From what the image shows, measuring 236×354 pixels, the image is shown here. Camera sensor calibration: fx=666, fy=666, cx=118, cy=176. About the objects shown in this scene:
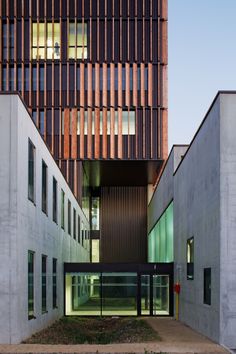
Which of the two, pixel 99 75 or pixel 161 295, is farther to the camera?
pixel 99 75

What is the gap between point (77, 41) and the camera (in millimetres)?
48375

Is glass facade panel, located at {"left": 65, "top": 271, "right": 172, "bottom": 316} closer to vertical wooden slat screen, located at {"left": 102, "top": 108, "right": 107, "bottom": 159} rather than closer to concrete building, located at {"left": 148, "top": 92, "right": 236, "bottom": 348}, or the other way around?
concrete building, located at {"left": 148, "top": 92, "right": 236, "bottom": 348}

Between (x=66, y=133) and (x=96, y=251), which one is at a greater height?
(x=66, y=133)

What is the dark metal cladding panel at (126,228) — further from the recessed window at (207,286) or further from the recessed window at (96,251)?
the recessed window at (207,286)

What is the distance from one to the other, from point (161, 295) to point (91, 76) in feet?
65.1

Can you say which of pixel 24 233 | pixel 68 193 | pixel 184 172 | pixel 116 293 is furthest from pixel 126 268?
pixel 24 233

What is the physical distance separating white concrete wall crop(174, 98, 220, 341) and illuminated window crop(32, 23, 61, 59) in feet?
72.6

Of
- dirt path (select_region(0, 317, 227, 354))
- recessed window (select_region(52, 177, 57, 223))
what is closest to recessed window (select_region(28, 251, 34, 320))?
dirt path (select_region(0, 317, 227, 354))

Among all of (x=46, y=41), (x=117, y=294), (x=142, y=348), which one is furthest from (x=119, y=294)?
(x=46, y=41)

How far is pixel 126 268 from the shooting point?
33.7 meters

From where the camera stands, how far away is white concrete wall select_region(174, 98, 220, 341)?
18562 mm

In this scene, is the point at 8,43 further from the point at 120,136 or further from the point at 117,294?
the point at 117,294

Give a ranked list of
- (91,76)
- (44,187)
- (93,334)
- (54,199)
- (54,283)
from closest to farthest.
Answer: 1. (93,334)
2. (44,187)
3. (54,199)
4. (54,283)
5. (91,76)

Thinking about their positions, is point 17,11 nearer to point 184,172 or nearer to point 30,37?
point 30,37
